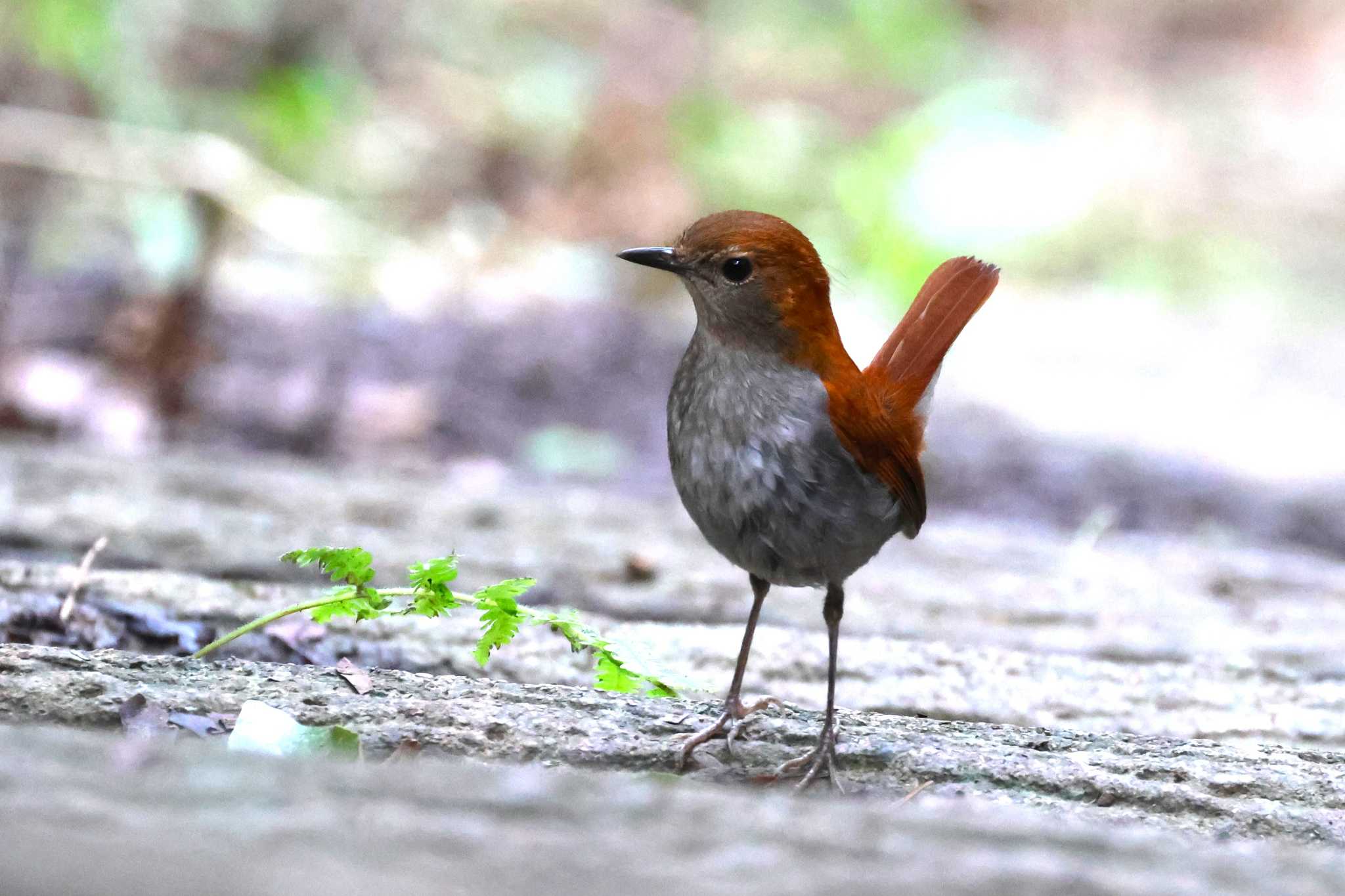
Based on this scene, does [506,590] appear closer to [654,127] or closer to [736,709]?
[736,709]

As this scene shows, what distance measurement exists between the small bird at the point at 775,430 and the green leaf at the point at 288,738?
589 millimetres

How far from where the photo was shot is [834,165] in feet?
33.7

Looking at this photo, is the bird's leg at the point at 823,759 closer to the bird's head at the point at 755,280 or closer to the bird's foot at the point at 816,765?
the bird's foot at the point at 816,765

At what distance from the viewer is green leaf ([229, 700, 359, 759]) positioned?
7.04 ft

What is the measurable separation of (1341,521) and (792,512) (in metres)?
3.92

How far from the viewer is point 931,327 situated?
3.16m

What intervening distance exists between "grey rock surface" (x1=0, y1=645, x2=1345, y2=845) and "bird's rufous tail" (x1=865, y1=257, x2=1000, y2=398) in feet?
2.58

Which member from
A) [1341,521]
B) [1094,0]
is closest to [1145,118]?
[1094,0]

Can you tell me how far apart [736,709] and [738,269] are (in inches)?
30.3

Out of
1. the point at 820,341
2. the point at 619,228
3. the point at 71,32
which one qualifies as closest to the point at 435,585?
the point at 820,341

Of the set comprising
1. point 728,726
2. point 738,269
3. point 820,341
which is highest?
point 738,269

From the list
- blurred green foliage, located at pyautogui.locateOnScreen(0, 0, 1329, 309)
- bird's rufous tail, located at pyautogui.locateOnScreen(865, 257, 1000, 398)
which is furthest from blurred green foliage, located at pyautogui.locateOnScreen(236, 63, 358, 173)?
bird's rufous tail, located at pyautogui.locateOnScreen(865, 257, 1000, 398)

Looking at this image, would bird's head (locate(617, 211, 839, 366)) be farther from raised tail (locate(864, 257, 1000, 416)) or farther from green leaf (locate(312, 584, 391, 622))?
green leaf (locate(312, 584, 391, 622))

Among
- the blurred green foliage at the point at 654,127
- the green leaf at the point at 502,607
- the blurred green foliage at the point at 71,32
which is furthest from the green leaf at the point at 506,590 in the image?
the blurred green foliage at the point at 71,32
